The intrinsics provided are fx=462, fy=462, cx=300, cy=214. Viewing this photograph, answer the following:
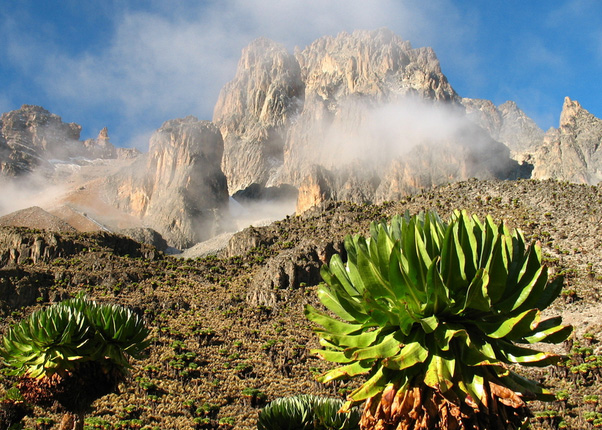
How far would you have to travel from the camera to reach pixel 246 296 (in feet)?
121

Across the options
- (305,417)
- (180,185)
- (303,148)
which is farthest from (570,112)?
(305,417)

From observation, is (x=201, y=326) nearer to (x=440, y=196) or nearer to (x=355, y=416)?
(x=355, y=416)

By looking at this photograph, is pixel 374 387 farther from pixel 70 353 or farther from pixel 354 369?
pixel 70 353

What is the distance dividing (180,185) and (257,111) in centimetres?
7155

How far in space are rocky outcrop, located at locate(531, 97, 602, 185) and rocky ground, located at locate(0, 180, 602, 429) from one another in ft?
368

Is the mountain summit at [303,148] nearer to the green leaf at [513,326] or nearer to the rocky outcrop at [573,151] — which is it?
the rocky outcrop at [573,151]

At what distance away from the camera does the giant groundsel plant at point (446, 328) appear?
11.6ft

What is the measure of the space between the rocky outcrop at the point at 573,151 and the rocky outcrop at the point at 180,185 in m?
103

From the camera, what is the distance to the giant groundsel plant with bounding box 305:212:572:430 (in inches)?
139

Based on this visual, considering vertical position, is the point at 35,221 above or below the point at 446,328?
above

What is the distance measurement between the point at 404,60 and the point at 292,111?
43447mm

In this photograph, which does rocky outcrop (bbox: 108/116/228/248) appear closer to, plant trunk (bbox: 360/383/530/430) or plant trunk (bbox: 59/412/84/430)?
plant trunk (bbox: 59/412/84/430)

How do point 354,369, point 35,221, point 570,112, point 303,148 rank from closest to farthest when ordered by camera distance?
point 354,369 → point 35,221 → point 303,148 → point 570,112

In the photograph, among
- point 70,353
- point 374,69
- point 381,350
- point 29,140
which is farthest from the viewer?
point 29,140
